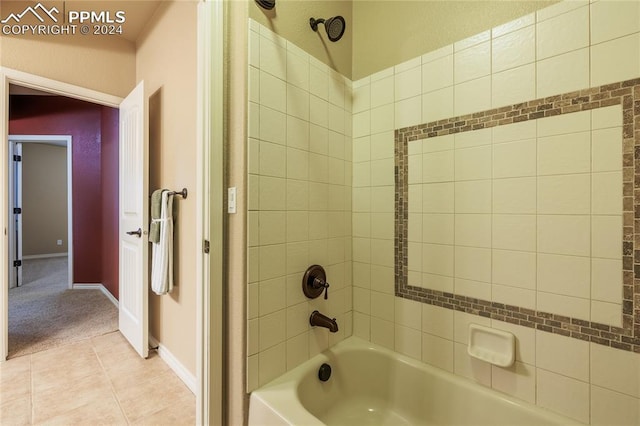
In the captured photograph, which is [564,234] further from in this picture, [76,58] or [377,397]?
[76,58]

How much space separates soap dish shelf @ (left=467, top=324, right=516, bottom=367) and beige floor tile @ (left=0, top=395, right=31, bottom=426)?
2.27 metres

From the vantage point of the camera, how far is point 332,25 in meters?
1.46

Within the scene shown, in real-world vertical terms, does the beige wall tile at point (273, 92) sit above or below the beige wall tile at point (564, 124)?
above

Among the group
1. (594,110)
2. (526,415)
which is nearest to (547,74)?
(594,110)

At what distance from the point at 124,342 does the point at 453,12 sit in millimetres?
3198

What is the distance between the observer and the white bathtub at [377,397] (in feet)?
3.77

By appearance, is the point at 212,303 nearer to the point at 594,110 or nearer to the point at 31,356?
the point at 594,110

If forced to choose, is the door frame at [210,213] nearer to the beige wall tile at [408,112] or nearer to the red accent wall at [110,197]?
the beige wall tile at [408,112]

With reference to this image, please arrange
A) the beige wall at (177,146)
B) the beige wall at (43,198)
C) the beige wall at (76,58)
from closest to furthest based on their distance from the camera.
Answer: the beige wall at (177,146) → the beige wall at (76,58) → the beige wall at (43,198)

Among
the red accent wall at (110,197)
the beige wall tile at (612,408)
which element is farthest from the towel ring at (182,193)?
the beige wall tile at (612,408)

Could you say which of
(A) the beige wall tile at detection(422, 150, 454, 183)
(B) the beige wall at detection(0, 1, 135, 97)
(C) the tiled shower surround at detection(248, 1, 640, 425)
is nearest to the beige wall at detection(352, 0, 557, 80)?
(C) the tiled shower surround at detection(248, 1, 640, 425)

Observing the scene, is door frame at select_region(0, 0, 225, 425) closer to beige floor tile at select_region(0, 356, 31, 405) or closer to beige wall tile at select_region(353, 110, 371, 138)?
beige wall tile at select_region(353, 110, 371, 138)

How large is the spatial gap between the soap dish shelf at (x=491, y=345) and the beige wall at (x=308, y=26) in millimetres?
1539

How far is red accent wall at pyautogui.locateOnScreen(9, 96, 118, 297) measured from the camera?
3.70 meters
